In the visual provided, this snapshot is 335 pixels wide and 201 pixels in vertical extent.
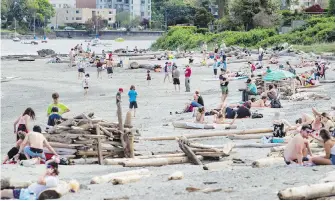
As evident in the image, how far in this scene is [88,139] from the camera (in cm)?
1750

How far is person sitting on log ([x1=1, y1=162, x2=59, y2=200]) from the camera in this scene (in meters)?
12.4

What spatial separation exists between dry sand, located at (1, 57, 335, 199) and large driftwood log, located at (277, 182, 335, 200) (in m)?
0.60

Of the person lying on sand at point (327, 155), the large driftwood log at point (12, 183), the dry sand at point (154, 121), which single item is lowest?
the dry sand at point (154, 121)

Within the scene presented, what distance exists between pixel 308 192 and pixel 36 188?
416 cm

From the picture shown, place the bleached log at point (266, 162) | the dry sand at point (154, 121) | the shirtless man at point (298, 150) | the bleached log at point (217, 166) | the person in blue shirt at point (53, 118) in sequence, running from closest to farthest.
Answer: the dry sand at point (154, 121)
the shirtless man at point (298, 150)
the bleached log at point (217, 166)
the bleached log at point (266, 162)
the person in blue shirt at point (53, 118)

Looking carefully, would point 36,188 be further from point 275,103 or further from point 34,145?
point 275,103

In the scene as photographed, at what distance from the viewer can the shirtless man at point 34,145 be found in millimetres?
16172

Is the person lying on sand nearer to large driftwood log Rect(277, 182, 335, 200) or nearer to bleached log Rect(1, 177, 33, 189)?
large driftwood log Rect(277, 182, 335, 200)

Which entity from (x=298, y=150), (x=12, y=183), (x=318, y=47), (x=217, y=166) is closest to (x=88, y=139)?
(x=217, y=166)

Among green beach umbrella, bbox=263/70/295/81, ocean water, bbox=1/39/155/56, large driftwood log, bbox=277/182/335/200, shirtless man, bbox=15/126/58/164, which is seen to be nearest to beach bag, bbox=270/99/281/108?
green beach umbrella, bbox=263/70/295/81

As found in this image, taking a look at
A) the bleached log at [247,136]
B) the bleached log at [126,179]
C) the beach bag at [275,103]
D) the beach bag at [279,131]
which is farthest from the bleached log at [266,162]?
the beach bag at [275,103]

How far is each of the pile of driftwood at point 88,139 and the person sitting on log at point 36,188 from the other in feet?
15.1

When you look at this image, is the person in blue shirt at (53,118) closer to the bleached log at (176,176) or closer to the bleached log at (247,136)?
the bleached log at (247,136)

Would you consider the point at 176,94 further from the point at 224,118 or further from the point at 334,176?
the point at 334,176
